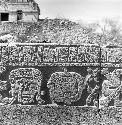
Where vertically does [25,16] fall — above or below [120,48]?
above

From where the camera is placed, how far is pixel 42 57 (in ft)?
17.9

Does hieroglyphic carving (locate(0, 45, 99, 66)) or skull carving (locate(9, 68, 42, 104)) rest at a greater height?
hieroglyphic carving (locate(0, 45, 99, 66))

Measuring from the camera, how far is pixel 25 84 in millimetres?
5504

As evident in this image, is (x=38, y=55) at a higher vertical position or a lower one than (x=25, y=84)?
higher

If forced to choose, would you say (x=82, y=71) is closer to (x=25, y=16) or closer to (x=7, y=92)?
(x=7, y=92)

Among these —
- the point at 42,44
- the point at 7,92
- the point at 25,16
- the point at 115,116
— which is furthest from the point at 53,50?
the point at 25,16

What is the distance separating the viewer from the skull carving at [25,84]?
5473mm

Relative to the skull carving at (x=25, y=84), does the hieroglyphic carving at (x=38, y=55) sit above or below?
above

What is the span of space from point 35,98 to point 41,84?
0.24m

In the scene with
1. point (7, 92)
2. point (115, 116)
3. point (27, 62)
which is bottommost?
point (115, 116)

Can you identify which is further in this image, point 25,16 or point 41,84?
point 25,16

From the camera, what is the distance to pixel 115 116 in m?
5.53

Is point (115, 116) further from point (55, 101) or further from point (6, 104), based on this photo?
point (6, 104)

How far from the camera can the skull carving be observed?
5.47 metres
